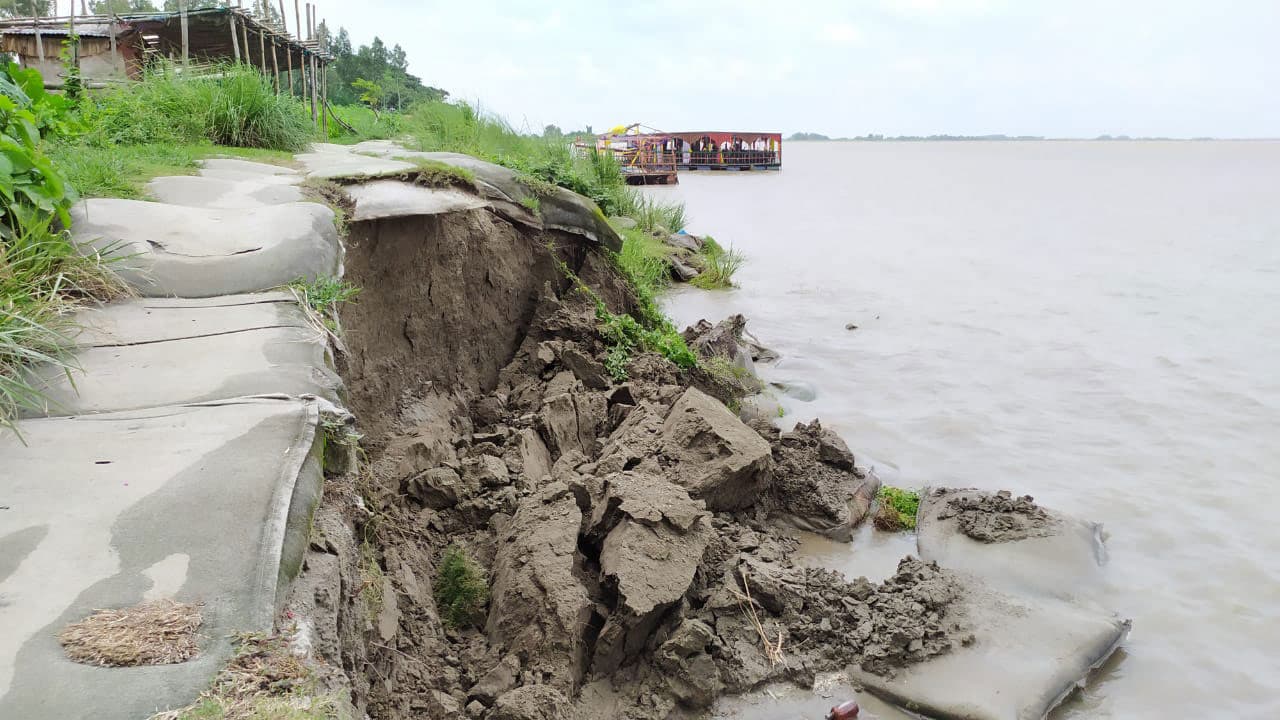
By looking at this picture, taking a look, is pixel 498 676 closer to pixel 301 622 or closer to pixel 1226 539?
pixel 301 622

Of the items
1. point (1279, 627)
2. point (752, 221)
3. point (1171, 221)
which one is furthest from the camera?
point (1171, 221)

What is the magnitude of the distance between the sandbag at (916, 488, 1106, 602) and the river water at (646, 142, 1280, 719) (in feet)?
0.71

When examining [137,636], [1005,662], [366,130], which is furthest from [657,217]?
[137,636]

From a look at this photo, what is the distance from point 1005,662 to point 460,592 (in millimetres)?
2822

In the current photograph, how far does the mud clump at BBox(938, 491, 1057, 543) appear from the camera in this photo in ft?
18.5

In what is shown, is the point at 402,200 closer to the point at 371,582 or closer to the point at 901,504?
the point at 371,582

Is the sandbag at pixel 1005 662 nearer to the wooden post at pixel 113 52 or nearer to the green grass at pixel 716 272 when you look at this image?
the green grass at pixel 716 272

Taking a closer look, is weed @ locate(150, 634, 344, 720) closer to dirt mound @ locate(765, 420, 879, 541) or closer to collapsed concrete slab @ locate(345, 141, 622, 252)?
dirt mound @ locate(765, 420, 879, 541)

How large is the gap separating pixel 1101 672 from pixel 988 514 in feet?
4.76

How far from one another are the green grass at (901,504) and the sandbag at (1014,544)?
0.28ft

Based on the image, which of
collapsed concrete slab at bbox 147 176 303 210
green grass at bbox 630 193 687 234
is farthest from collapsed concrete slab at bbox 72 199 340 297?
green grass at bbox 630 193 687 234

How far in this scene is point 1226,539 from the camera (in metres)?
6.22

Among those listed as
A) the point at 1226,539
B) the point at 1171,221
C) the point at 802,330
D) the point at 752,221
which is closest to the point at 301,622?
the point at 1226,539

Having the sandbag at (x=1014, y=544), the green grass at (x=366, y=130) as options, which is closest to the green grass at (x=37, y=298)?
the sandbag at (x=1014, y=544)
